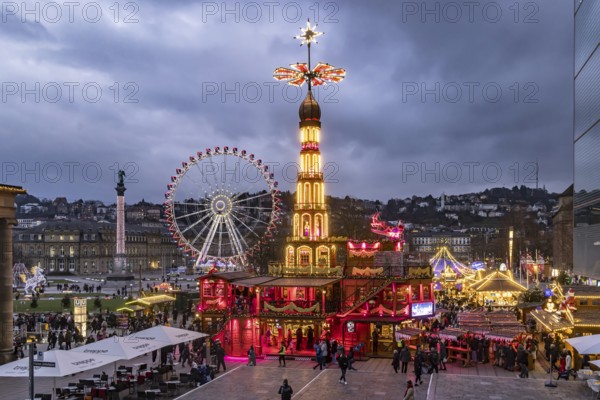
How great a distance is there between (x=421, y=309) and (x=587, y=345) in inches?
575

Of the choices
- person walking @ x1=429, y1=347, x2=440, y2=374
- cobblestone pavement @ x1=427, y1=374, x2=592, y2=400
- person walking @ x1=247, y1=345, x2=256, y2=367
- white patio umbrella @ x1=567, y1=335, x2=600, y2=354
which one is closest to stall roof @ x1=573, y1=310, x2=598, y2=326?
cobblestone pavement @ x1=427, y1=374, x2=592, y2=400

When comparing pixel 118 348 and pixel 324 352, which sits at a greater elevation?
pixel 118 348

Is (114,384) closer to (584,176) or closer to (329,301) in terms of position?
(329,301)

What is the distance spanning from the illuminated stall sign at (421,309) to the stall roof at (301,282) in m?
4.81

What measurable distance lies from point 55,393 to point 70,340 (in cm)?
1378

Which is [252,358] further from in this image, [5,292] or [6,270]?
[6,270]

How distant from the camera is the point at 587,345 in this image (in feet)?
76.8

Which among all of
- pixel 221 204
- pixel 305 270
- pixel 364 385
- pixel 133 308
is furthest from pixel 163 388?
pixel 221 204

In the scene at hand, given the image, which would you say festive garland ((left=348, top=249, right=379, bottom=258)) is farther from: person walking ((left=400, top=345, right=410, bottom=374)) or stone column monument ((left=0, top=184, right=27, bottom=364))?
stone column monument ((left=0, top=184, right=27, bottom=364))

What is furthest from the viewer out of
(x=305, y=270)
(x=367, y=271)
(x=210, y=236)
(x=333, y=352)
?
(x=210, y=236)

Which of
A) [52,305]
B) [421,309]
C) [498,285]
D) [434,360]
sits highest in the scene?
[421,309]

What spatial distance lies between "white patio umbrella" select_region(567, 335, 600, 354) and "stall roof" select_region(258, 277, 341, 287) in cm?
1480

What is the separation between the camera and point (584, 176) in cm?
3441

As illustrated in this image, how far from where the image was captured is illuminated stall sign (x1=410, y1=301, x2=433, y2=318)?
121ft
